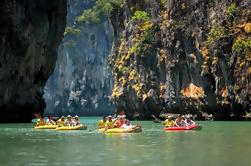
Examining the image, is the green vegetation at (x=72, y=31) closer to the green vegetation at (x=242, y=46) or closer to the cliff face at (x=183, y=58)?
the cliff face at (x=183, y=58)

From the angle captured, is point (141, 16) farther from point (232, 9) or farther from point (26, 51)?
point (26, 51)

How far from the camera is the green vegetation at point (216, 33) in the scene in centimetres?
6381

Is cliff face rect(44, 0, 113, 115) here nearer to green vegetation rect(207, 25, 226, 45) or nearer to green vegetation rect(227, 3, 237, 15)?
green vegetation rect(207, 25, 226, 45)

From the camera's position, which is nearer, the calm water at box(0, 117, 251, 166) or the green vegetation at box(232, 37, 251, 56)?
the calm water at box(0, 117, 251, 166)

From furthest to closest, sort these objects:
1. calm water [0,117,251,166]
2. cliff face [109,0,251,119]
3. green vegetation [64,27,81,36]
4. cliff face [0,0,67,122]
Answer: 1. green vegetation [64,27,81,36]
2. cliff face [109,0,251,119]
3. cliff face [0,0,67,122]
4. calm water [0,117,251,166]

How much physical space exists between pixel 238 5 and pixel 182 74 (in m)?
11.6

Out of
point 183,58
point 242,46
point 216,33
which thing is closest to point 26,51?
point 183,58

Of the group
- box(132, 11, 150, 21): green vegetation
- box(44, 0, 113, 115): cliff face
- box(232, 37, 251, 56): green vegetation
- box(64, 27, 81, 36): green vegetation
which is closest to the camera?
box(232, 37, 251, 56): green vegetation

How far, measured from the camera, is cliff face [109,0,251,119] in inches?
2473

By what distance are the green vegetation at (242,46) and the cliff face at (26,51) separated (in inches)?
892

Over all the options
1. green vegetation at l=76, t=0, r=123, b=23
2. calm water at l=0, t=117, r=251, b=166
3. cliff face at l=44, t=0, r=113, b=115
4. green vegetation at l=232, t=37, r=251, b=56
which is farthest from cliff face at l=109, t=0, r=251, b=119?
cliff face at l=44, t=0, r=113, b=115

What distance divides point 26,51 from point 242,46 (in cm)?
2374

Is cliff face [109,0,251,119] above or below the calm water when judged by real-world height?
above

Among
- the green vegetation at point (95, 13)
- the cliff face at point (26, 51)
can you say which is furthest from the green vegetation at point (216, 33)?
the green vegetation at point (95, 13)
